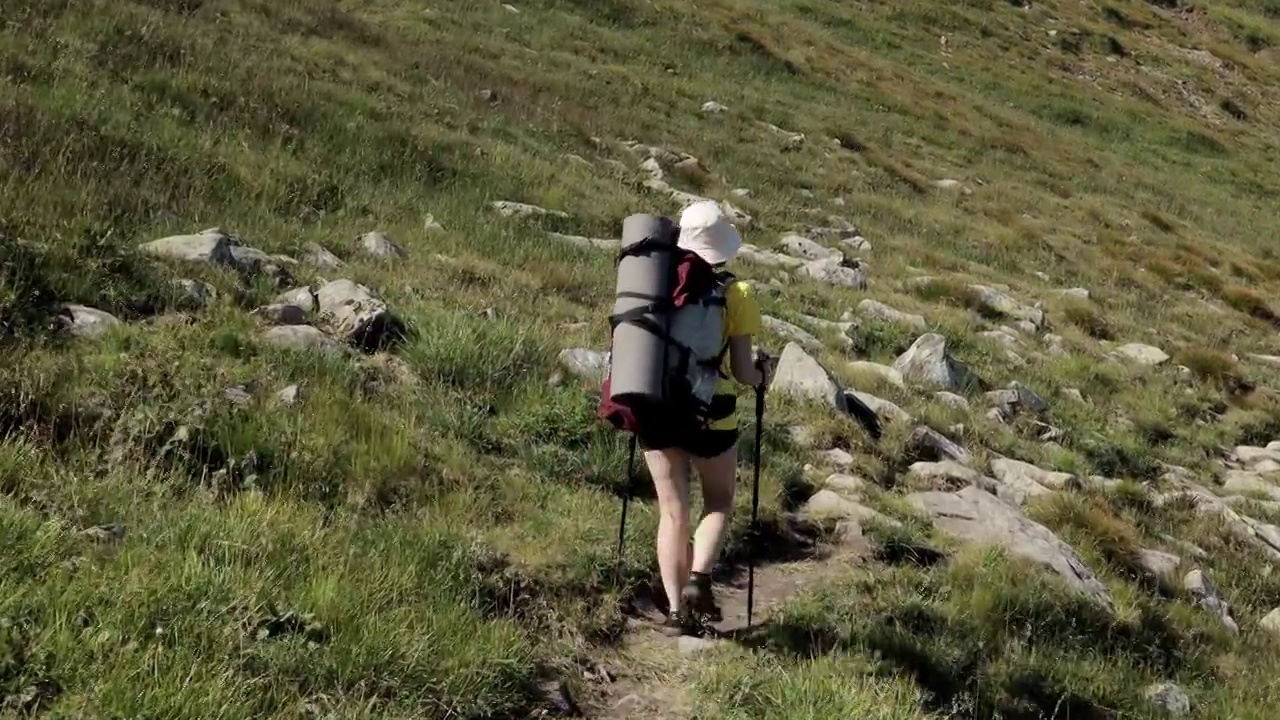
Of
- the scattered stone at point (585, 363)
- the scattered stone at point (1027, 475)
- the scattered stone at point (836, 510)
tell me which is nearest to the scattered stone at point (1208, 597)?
the scattered stone at point (1027, 475)

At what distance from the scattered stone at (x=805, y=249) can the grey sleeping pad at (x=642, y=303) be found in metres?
9.59

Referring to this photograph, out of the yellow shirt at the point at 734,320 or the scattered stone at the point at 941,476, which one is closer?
the yellow shirt at the point at 734,320

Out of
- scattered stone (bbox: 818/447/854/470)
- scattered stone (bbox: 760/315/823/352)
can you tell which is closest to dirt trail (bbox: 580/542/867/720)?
scattered stone (bbox: 818/447/854/470)

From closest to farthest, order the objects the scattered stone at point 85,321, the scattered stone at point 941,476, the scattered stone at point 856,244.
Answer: the scattered stone at point 85,321, the scattered stone at point 941,476, the scattered stone at point 856,244

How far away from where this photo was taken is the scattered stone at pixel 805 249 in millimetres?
14031

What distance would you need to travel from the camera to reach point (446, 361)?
6.61 m

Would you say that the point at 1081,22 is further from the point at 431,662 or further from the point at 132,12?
the point at 431,662


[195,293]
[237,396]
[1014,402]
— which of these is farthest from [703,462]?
[1014,402]

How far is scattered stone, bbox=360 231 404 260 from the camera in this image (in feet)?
28.9

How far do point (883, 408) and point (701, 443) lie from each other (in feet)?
12.9

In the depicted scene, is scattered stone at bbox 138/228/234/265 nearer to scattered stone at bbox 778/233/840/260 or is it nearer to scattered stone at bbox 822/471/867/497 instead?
scattered stone at bbox 822/471/867/497

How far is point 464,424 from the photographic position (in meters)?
6.04

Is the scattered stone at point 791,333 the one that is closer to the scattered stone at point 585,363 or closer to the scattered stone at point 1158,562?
the scattered stone at point 585,363

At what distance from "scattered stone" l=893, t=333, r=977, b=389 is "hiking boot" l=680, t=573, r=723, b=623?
5252 mm
